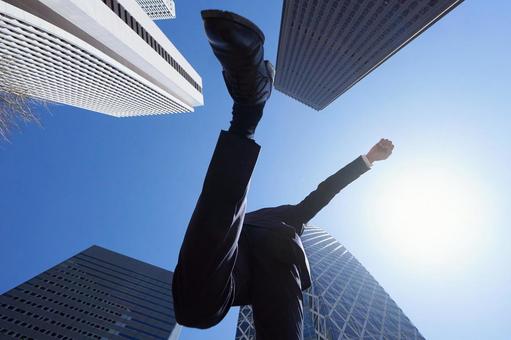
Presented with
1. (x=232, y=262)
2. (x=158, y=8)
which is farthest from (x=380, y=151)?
(x=158, y=8)

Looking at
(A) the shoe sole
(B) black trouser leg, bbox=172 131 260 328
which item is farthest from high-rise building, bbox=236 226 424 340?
(A) the shoe sole

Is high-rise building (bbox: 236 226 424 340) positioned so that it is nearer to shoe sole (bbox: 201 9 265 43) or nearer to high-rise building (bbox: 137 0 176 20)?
shoe sole (bbox: 201 9 265 43)

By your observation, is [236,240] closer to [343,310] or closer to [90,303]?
[343,310]

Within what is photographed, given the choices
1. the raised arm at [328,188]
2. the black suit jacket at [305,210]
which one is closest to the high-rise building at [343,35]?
the raised arm at [328,188]

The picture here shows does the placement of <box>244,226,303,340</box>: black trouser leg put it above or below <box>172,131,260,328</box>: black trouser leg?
below

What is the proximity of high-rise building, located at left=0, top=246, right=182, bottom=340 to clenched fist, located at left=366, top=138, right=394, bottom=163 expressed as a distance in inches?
3486

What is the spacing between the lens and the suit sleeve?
4027 millimetres

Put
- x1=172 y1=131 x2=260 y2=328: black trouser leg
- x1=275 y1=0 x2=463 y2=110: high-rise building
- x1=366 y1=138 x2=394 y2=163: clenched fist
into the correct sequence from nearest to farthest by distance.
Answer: x1=172 y1=131 x2=260 y2=328: black trouser leg → x1=366 y1=138 x2=394 y2=163: clenched fist → x1=275 y1=0 x2=463 y2=110: high-rise building

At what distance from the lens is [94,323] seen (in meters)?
76.2

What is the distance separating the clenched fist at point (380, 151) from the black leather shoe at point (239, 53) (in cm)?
283

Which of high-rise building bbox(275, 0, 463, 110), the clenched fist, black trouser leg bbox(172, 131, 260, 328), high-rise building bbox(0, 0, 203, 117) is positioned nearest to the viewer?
black trouser leg bbox(172, 131, 260, 328)

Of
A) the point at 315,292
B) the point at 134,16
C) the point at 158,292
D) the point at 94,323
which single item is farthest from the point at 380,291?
the point at 134,16

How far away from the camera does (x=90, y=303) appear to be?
8212cm

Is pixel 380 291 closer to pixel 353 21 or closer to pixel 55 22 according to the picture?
pixel 353 21
